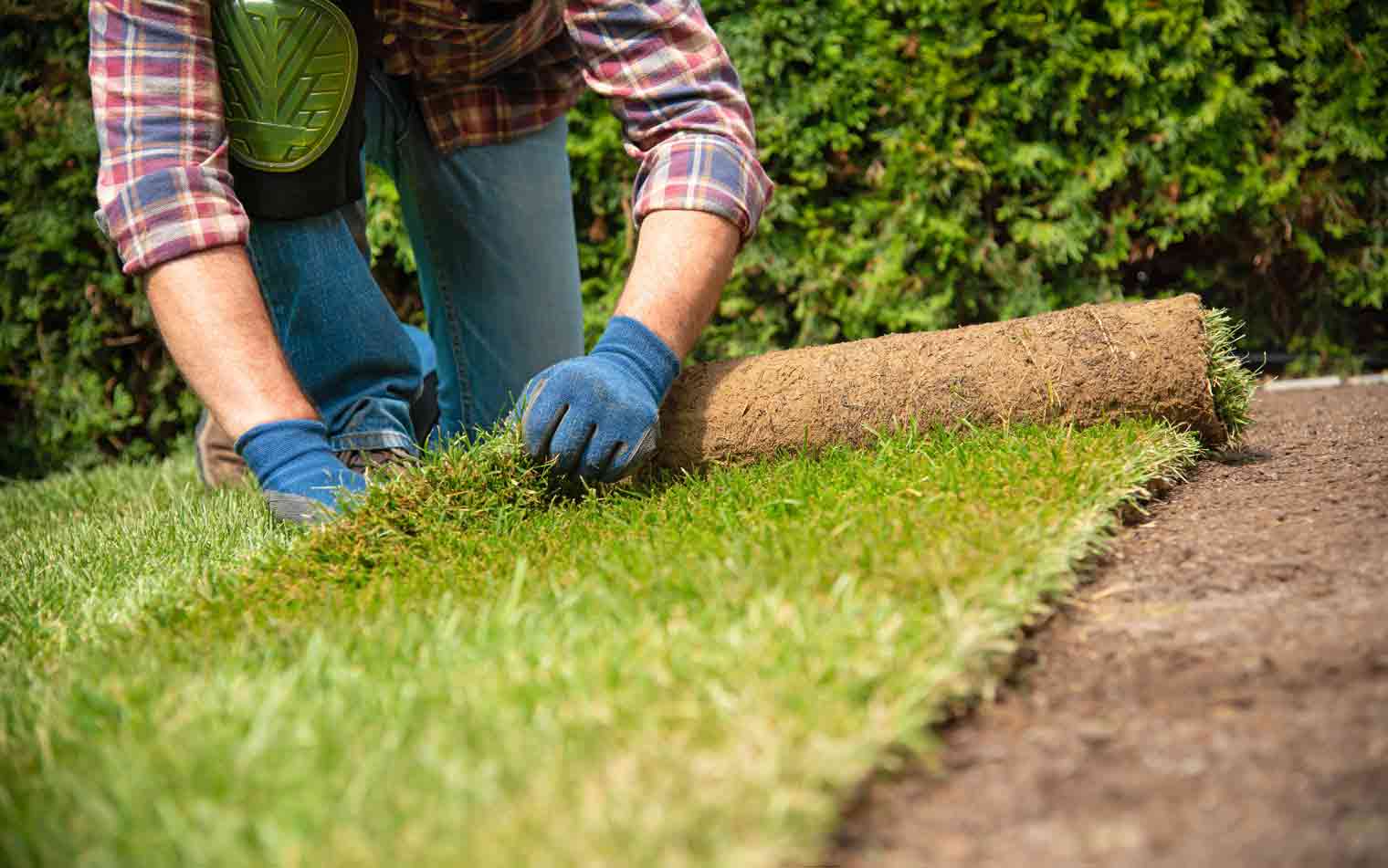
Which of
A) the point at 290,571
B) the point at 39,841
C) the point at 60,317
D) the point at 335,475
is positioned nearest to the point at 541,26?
the point at 335,475

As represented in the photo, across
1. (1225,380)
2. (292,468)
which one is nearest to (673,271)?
(292,468)

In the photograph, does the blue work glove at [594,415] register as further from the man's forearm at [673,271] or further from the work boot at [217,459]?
the work boot at [217,459]

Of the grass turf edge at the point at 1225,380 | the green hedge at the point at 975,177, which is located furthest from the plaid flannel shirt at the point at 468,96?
the green hedge at the point at 975,177

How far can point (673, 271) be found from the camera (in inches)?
96.0

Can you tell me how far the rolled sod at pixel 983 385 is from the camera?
94.8 inches

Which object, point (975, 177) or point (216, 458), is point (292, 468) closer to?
point (216, 458)

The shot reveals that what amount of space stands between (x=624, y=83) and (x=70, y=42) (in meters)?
3.07

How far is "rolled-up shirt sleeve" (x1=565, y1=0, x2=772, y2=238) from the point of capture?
97.0 inches

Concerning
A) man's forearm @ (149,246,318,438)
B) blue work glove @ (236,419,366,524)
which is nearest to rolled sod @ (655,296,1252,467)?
blue work glove @ (236,419,366,524)

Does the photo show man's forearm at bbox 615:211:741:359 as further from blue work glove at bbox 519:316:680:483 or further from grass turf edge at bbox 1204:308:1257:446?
grass turf edge at bbox 1204:308:1257:446

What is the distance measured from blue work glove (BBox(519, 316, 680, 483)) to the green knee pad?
2.81 ft

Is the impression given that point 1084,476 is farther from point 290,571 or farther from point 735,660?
point 290,571

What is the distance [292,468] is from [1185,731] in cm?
178

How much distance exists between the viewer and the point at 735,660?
1.25 metres
